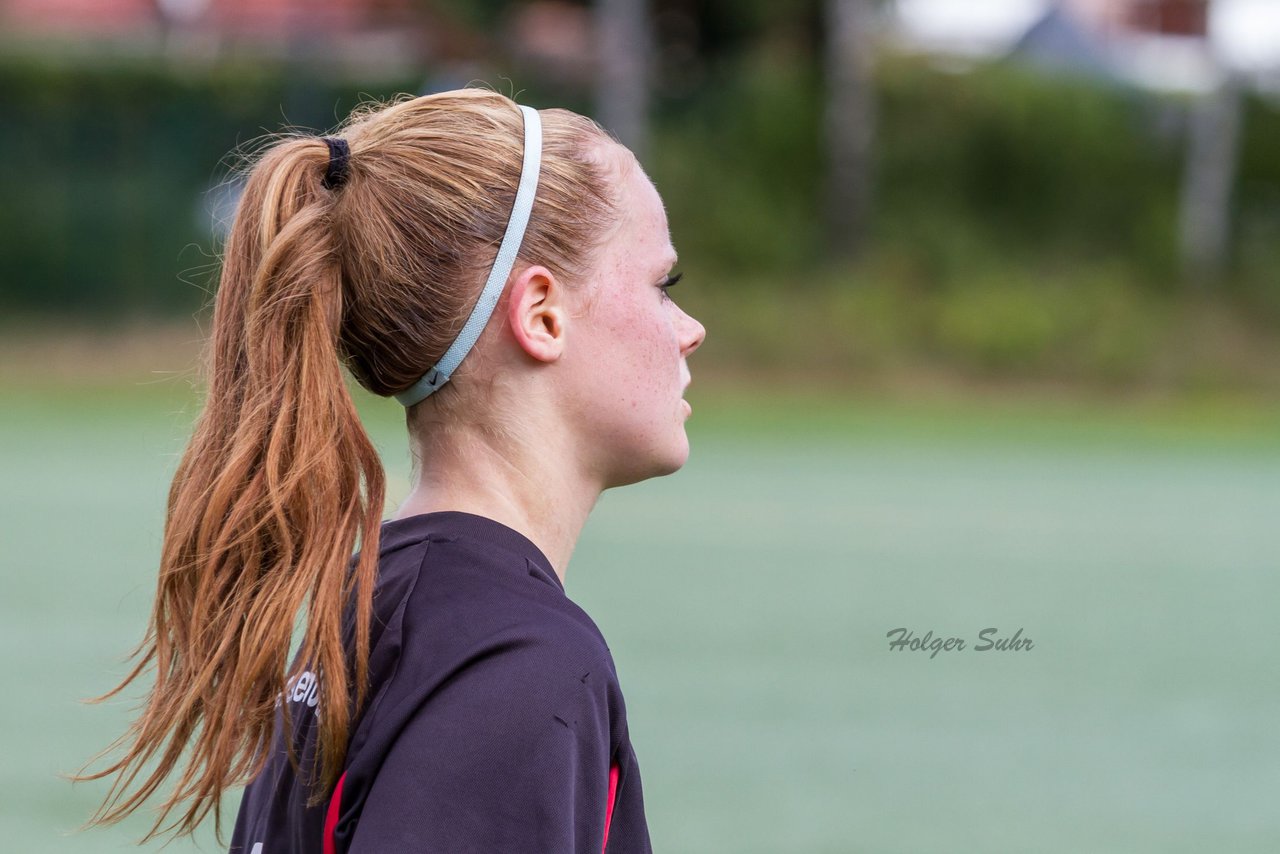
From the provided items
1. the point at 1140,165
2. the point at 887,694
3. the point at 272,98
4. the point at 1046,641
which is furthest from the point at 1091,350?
the point at 887,694

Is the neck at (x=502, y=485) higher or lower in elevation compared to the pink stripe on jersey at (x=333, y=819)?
higher

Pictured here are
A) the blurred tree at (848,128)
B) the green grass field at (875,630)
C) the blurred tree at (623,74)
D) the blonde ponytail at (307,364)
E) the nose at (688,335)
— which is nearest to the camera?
the blonde ponytail at (307,364)

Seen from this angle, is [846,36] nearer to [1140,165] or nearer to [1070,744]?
[1140,165]

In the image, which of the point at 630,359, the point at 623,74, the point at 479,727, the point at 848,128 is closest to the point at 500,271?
the point at 630,359

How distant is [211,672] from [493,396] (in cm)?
40

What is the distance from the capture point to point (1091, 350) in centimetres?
1811

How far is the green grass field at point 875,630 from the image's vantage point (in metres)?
5.05

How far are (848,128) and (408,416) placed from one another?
63.5 ft

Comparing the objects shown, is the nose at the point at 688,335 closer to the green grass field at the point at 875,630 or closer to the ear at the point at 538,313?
the ear at the point at 538,313

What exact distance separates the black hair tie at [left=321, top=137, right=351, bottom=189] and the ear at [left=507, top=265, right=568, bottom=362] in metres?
0.23

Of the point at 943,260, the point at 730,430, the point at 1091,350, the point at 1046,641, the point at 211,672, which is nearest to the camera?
the point at 211,672

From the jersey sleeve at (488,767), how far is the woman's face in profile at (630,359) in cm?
42
